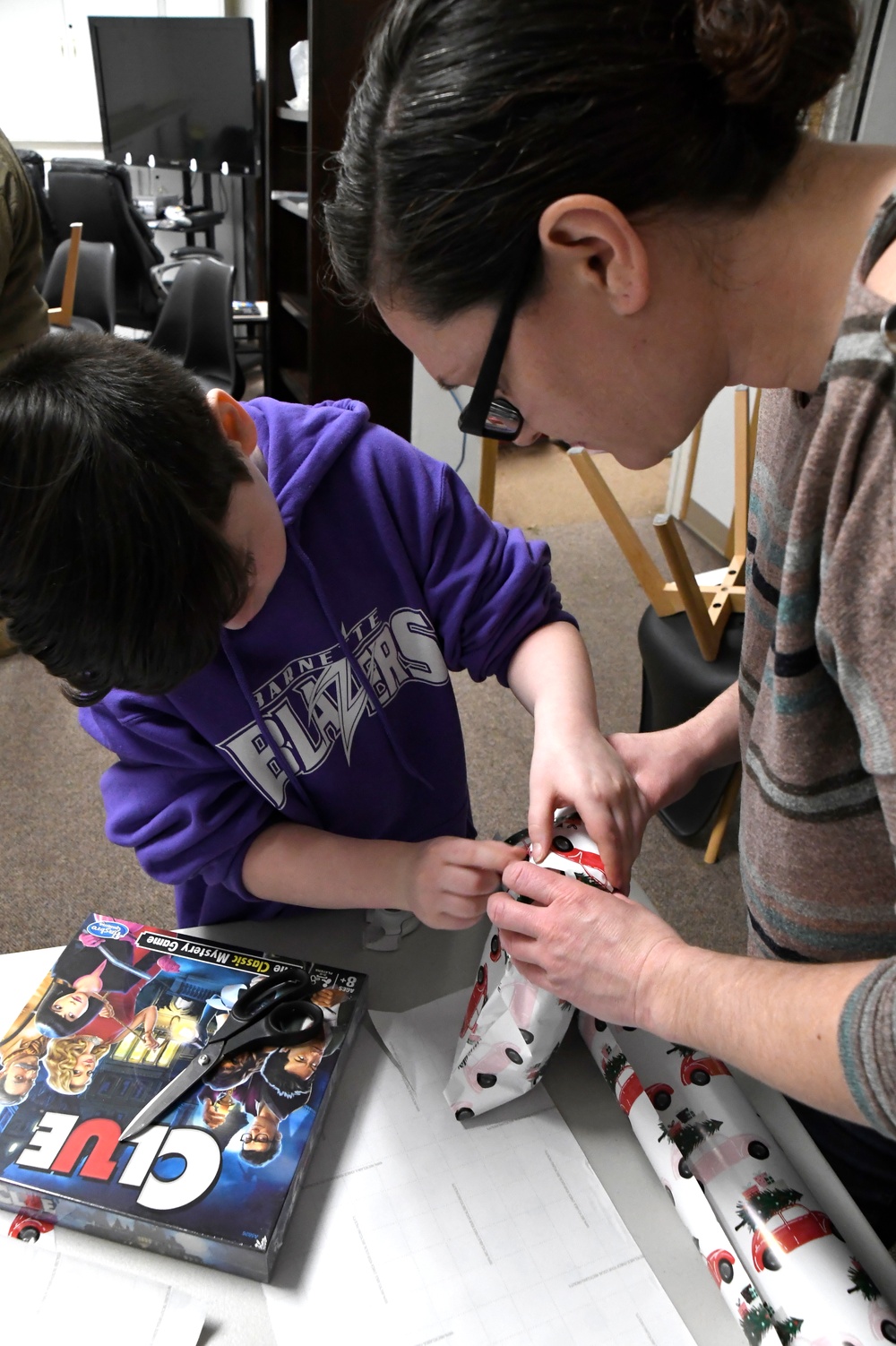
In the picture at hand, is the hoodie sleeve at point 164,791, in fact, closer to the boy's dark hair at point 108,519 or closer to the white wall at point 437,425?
the boy's dark hair at point 108,519

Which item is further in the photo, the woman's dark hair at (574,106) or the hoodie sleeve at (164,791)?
the hoodie sleeve at (164,791)

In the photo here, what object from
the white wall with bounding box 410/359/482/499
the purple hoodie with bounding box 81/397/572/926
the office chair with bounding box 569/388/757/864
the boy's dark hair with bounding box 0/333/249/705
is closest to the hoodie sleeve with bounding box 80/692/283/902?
the purple hoodie with bounding box 81/397/572/926

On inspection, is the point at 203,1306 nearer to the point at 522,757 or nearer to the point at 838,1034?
the point at 838,1034

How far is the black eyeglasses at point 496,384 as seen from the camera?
52 centimetres

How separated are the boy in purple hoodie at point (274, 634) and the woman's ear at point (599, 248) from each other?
298 millimetres

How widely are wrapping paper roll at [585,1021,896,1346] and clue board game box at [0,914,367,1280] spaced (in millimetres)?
254

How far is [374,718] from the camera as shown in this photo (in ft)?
3.15

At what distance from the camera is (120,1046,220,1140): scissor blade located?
666mm

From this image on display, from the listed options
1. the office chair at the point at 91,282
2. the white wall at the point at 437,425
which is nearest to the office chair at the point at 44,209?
the office chair at the point at 91,282

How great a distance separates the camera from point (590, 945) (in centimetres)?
65

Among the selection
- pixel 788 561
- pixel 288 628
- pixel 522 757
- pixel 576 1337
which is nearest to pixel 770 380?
pixel 788 561

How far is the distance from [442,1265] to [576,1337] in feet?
0.31

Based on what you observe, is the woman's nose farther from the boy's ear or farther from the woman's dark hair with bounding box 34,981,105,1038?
the woman's dark hair with bounding box 34,981,105,1038

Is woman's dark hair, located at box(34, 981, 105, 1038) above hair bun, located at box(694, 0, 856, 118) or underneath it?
underneath
